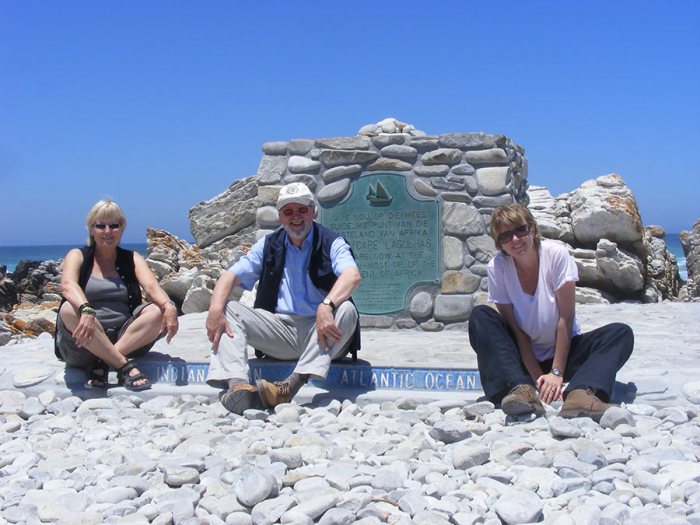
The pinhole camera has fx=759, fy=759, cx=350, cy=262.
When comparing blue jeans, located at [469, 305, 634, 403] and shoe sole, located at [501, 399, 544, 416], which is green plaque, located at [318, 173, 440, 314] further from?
shoe sole, located at [501, 399, 544, 416]

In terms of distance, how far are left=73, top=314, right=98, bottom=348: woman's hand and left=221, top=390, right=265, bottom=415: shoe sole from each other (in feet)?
2.99

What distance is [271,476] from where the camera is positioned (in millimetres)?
2697

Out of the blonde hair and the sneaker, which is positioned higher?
the blonde hair

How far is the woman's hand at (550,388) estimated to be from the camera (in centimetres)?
370

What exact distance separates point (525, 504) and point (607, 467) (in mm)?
525

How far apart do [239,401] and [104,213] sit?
1481 millimetres

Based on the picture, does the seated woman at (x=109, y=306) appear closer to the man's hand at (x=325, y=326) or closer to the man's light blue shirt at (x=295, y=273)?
the man's light blue shirt at (x=295, y=273)

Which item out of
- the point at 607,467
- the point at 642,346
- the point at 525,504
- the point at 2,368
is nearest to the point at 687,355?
the point at 642,346

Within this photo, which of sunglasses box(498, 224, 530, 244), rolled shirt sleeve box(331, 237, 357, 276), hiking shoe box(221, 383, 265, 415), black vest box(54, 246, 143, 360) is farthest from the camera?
black vest box(54, 246, 143, 360)

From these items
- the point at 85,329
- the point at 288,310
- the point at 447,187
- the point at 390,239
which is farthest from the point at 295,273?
the point at 447,187

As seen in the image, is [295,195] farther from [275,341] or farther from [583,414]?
[583,414]

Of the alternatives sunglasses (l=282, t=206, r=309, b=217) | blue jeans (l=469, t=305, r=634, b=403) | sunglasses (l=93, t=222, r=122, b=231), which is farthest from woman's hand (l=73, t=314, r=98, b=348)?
blue jeans (l=469, t=305, r=634, b=403)

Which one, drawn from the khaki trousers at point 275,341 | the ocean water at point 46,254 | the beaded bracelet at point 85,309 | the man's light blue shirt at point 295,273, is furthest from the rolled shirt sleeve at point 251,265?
the ocean water at point 46,254

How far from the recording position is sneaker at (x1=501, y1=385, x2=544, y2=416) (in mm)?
3496
